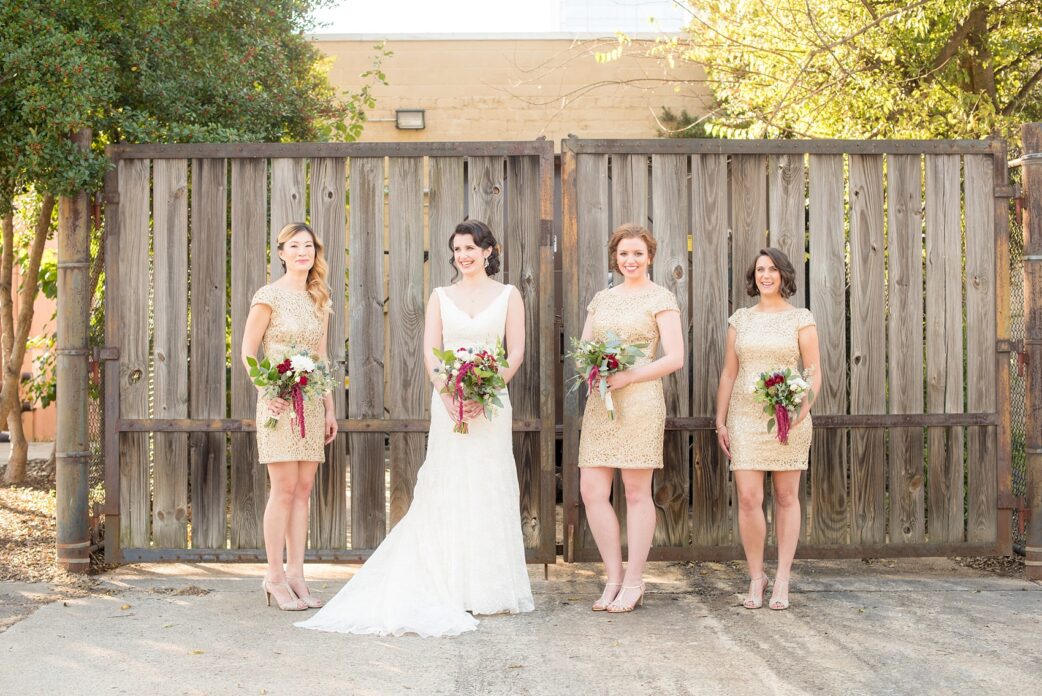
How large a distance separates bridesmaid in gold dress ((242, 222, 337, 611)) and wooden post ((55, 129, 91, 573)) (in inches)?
49.6

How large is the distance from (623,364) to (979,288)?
2294mm

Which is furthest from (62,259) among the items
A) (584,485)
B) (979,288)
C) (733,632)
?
(979,288)

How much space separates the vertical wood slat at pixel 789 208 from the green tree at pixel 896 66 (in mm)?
3136

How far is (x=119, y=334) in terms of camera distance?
583 cm

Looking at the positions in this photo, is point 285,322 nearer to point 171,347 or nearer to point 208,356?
point 208,356

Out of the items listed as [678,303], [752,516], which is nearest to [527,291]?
[678,303]

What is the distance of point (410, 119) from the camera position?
16.1 meters

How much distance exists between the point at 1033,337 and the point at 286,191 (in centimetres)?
424

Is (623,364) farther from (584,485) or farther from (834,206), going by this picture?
(834,206)

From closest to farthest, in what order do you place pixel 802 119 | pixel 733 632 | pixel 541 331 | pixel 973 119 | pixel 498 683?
pixel 498 683, pixel 733 632, pixel 541 331, pixel 973 119, pixel 802 119

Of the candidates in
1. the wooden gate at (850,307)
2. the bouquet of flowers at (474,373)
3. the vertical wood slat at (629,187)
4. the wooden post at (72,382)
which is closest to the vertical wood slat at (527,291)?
the wooden gate at (850,307)

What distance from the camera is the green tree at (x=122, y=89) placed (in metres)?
5.48

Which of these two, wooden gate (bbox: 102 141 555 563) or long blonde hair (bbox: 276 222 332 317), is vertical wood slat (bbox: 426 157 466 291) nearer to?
wooden gate (bbox: 102 141 555 563)

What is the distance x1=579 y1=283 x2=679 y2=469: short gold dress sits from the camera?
17.1 ft
